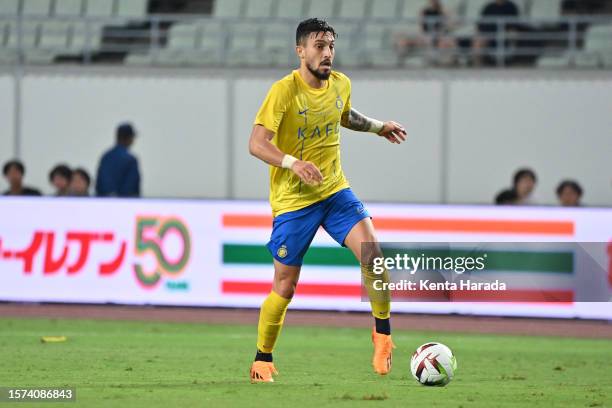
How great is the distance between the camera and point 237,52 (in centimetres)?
2114

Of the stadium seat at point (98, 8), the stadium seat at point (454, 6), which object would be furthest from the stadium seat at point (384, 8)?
the stadium seat at point (98, 8)

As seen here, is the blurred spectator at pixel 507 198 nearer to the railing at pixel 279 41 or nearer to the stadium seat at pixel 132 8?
the railing at pixel 279 41

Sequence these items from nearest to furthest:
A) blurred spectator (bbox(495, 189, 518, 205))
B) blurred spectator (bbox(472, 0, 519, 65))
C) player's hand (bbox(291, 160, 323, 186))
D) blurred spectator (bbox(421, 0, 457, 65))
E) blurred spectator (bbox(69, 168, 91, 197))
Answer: player's hand (bbox(291, 160, 323, 186)) < blurred spectator (bbox(495, 189, 518, 205)) < blurred spectator (bbox(69, 168, 91, 197)) < blurred spectator (bbox(472, 0, 519, 65)) < blurred spectator (bbox(421, 0, 457, 65))

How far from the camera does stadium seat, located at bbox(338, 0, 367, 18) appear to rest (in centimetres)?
2217

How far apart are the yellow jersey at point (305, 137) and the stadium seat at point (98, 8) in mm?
14066

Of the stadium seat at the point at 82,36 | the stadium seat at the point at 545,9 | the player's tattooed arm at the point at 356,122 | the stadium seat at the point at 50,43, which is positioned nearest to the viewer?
the player's tattooed arm at the point at 356,122

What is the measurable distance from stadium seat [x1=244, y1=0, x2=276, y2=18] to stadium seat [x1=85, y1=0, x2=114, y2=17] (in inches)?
90.4

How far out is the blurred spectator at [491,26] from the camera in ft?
65.4

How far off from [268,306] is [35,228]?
21.4 ft

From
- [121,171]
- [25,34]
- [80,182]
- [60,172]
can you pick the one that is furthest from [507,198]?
[25,34]

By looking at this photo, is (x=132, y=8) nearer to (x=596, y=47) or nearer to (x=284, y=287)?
(x=596, y=47)

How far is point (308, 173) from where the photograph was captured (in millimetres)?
8438

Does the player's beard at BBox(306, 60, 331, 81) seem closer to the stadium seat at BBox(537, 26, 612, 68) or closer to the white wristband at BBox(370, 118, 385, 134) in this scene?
the white wristband at BBox(370, 118, 385, 134)

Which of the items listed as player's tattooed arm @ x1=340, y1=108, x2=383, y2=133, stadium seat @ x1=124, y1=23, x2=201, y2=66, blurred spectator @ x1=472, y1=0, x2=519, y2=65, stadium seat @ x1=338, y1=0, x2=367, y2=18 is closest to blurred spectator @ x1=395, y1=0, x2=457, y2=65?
blurred spectator @ x1=472, y1=0, x2=519, y2=65
